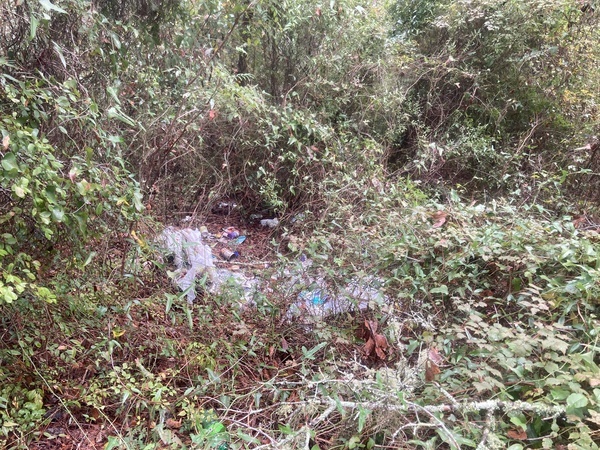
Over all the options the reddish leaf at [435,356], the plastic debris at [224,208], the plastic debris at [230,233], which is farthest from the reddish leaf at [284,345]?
the plastic debris at [224,208]

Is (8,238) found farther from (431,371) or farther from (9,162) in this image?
(431,371)

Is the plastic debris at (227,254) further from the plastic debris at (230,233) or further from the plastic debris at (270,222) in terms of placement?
the plastic debris at (270,222)

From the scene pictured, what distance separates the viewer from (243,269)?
3.16 meters

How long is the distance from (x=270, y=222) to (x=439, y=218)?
1.84 meters

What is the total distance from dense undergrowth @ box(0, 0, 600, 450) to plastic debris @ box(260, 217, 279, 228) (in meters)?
0.14

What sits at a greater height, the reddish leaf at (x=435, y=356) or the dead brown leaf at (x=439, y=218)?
the dead brown leaf at (x=439, y=218)

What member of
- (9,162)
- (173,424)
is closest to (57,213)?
(9,162)

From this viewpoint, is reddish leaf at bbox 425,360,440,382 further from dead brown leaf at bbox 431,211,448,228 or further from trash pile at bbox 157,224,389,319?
dead brown leaf at bbox 431,211,448,228

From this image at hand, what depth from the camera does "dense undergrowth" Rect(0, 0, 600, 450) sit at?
149 cm

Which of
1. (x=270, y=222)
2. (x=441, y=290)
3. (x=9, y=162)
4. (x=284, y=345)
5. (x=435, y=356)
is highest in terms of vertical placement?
(x=9, y=162)

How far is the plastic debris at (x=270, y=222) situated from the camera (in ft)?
12.6

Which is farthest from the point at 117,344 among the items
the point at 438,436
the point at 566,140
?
the point at 566,140

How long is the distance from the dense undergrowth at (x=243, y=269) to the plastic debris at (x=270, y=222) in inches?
5.4

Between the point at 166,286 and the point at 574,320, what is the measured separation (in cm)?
213
